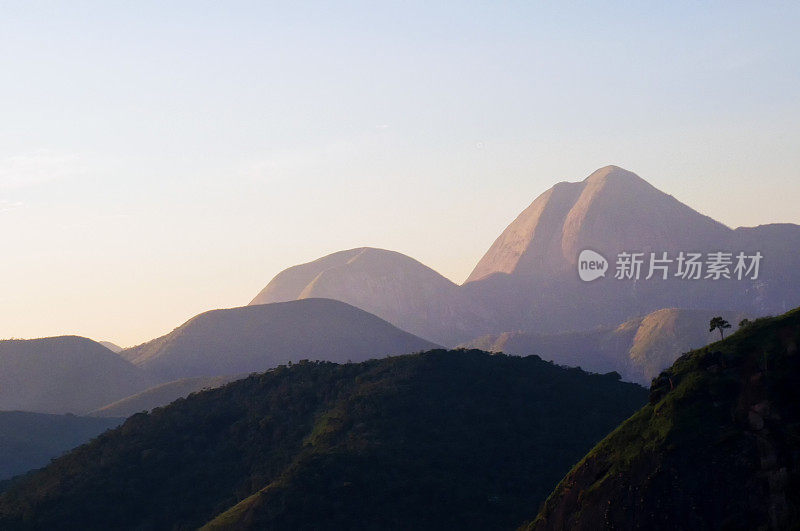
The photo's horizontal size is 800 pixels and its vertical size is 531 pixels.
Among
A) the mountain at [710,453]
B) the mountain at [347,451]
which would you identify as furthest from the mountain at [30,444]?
the mountain at [710,453]

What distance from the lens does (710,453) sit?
129 feet

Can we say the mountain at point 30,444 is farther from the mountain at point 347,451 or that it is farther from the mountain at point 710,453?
the mountain at point 710,453

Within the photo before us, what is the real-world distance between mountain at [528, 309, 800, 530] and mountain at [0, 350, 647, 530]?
100ft

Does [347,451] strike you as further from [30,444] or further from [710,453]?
[30,444]

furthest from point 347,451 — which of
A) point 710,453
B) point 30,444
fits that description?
point 30,444

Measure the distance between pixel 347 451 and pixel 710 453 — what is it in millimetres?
50925

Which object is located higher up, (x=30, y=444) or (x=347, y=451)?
(x=30, y=444)

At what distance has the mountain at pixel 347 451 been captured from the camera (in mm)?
76188

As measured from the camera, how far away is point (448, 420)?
9669cm

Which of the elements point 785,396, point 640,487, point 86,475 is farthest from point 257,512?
point 785,396

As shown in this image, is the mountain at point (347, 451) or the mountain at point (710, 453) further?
the mountain at point (347, 451)

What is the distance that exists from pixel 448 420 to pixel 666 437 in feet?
187

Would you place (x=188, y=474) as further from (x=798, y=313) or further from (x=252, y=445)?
(x=798, y=313)

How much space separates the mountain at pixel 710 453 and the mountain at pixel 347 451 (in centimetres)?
3051
